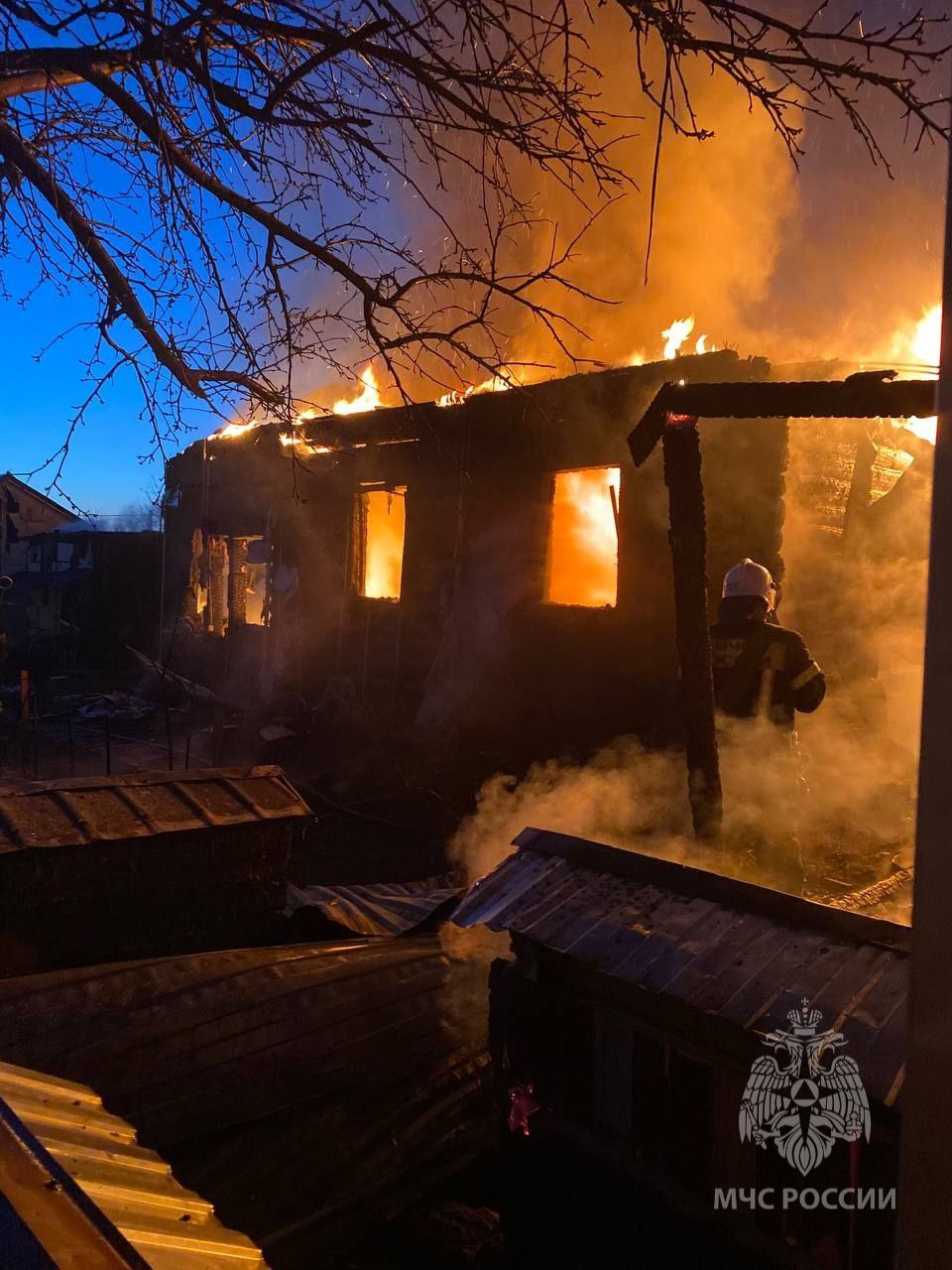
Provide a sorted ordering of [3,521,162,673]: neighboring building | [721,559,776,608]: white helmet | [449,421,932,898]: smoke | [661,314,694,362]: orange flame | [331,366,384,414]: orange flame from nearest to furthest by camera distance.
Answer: [721,559,776,608]: white helmet, [449,421,932,898]: smoke, [661,314,694,362]: orange flame, [331,366,384,414]: orange flame, [3,521,162,673]: neighboring building

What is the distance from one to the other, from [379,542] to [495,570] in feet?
15.8

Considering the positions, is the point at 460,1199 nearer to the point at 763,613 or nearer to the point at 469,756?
the point at 763,613

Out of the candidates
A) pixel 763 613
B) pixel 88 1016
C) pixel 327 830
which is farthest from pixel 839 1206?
pixel 327 830

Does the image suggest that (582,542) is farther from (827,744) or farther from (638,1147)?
(638,1147)

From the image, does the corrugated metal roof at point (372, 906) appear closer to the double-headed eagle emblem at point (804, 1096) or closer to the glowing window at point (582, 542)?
the double-headed eagle emblem at point (804, 1096)

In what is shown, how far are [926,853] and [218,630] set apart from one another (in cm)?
1905

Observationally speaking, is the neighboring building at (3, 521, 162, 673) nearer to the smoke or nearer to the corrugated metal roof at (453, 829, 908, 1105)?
the smoke

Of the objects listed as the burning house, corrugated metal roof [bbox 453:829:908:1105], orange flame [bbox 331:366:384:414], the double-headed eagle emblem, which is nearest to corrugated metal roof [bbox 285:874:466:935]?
corrugated metal roof [bbox 453:829:908:1105]

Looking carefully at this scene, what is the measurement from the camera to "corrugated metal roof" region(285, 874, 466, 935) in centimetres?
461

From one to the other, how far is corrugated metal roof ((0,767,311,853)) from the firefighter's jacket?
322 centimetres

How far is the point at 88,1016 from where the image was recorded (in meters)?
3.21

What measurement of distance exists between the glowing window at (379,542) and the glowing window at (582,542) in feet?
13.5

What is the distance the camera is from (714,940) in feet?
8.20

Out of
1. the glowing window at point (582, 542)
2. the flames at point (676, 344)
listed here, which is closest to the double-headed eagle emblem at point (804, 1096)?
the flames at point (676, 344)
